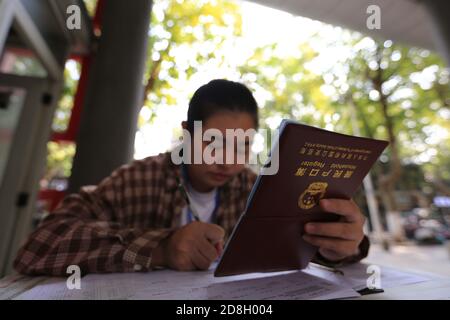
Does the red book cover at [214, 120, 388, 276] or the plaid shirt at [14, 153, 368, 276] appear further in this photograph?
the plaid shirt at [14, 153, 368, 276]

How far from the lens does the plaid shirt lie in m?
0.51

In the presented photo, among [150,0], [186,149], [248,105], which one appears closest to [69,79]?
[150,0]

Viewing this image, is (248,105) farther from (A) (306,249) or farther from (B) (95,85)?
(B) (95,85)

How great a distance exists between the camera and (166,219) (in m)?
0.82

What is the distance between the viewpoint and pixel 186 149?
0.83 m

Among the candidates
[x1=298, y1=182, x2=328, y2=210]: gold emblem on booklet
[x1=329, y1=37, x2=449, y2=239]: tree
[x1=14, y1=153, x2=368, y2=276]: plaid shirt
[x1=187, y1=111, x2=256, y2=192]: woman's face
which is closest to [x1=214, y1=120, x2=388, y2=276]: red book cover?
[x1=298, y1=182, x2=328, y2=210]: gold emblem on booklet

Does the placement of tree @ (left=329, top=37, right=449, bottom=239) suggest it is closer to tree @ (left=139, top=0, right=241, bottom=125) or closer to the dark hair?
tree @ (left=139, top=0, right=241, bottom=125)

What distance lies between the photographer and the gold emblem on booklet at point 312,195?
44cm

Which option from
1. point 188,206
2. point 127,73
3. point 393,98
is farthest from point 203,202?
point 393,98

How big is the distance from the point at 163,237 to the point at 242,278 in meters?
0.18

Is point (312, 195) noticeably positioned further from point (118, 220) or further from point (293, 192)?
point (118, 220)

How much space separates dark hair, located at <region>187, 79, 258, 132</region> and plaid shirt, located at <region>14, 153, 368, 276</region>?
0.69 ft

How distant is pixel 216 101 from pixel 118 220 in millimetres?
442

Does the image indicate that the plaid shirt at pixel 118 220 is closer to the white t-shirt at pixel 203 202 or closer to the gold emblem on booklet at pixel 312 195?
the white t-shirt at pixel 203 202
